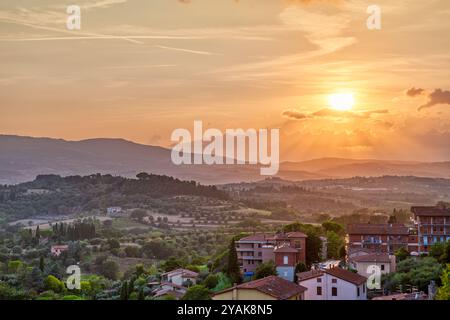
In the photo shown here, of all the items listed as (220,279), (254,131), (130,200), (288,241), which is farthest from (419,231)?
(130,200)

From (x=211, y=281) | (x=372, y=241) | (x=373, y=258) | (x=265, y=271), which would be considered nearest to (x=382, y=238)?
(x=372, y=241)

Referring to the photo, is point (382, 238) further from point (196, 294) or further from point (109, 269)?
point (196, 294)

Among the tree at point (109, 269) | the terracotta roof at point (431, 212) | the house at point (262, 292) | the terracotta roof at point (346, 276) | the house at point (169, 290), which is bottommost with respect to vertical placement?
the tree at point (109, 269)

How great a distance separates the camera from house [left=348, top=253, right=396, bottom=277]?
14.3 metres

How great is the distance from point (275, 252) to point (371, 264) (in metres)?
1.88

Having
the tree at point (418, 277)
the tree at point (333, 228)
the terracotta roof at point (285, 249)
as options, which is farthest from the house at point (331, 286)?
the tree at point (333, 228)

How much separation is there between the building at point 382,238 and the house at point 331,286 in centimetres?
742

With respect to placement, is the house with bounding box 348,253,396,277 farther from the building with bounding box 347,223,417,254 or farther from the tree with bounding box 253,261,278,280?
the building with bounding box 347,223,417,254

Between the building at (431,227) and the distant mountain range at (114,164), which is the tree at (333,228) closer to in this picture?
the building at (431,227)

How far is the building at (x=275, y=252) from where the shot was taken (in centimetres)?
1478

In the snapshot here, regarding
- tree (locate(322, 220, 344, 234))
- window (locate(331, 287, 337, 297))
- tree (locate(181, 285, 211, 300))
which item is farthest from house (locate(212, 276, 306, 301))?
tree (locate(322, 220, 344, 234))
